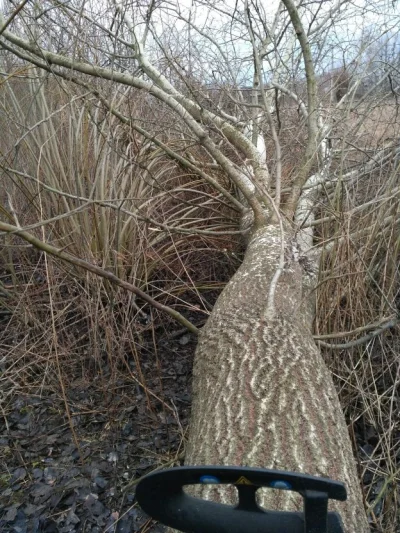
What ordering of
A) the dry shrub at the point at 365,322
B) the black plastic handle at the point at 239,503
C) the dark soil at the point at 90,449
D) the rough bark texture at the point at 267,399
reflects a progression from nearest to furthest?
the black plastic handle at the point at 239,503
the rough bark texture at the point at 267,399
the dark soil at the point at 90,449
the dry shrub at the point at 365,322

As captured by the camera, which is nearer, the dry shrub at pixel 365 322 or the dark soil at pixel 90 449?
the dark soil at pixel 90 449

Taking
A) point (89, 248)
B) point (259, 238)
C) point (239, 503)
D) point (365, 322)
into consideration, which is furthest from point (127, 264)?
point (239, 503)

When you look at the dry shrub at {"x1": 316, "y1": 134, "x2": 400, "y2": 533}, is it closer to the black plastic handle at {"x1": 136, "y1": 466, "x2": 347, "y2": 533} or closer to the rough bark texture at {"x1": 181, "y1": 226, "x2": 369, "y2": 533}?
the rough bark texture at {"x1": 181, "y1": 226, "x2": 369, "y2": 533}

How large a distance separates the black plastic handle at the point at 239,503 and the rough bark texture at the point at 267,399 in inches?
10.8

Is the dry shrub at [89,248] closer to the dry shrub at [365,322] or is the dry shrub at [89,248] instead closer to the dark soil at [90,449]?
the dark soil at [90,449]

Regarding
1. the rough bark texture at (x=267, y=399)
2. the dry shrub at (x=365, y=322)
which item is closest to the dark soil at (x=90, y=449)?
the rough bark texture at (x=267, y=399)

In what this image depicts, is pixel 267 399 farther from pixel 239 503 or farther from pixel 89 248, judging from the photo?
pixel 89 248

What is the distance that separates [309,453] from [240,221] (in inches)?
79.6

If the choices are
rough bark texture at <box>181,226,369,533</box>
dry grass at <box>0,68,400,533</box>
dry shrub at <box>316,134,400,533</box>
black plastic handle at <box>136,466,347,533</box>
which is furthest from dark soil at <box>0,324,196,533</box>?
black plastic handle at <box>136,466,347,533</box>

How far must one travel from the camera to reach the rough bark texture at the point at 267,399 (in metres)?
1.29

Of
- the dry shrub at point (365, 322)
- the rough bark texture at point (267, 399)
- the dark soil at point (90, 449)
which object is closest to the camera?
the rough bark texture at point (267, 399)

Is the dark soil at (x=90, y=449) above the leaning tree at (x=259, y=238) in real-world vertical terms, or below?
below

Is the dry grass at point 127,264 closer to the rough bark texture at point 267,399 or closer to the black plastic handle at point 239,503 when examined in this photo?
the rough bark texture at point 267,399

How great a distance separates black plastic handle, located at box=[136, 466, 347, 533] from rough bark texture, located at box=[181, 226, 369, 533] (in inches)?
10.8
